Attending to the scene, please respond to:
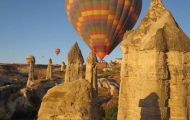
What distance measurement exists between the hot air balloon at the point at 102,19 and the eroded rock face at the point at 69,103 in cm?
2424

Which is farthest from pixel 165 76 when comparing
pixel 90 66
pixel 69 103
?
pixel 90 66

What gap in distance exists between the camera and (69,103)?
4602 millimetres

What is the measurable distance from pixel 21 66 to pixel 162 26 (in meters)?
71.7

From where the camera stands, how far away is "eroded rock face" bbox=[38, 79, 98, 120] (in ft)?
14.9

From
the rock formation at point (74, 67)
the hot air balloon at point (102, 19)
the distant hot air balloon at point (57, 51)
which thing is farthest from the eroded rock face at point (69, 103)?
the distant hot air balloon at point (57, 51)

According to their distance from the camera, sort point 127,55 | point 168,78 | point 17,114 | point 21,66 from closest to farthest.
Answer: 1. point 168,78
2. point 127,55
3. point 17,114
4. point 21,66

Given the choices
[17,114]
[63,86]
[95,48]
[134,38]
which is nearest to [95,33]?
[95,48]

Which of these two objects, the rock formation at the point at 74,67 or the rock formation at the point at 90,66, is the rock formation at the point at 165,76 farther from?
the rock formation at the point at 90,66

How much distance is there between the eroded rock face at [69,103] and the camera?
14.9 ft

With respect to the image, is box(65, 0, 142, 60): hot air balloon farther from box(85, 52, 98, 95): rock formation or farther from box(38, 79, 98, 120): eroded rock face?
box(38, 79, 98, 120): eroded rock face

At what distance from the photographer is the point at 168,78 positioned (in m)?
7.19

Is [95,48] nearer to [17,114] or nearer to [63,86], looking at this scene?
[17,114]

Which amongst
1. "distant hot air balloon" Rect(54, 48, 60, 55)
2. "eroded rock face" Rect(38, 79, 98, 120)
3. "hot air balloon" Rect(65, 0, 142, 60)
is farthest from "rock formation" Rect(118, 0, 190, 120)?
"distant hot air balloon" Rect(54, 48, 60, 55)

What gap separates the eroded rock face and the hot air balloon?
79.5 ft
